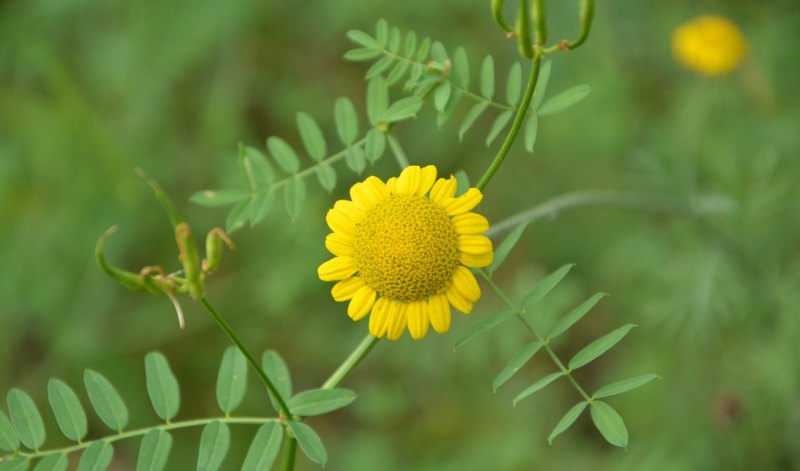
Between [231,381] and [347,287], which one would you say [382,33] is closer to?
[347,287]

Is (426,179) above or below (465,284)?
above

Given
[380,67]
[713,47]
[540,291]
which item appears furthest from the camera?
[713,47]

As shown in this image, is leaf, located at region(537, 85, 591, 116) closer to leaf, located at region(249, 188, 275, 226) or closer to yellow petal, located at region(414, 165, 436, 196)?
yellow petal, located at region(414, 165, 436, 196)

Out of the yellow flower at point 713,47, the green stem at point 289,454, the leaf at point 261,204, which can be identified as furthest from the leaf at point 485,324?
the yellow flower at point 713,47

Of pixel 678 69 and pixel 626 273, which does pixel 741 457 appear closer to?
pixel 626 273

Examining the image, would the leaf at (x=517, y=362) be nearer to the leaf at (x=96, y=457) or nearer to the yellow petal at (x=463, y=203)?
the yellow petal at (x=463, y=203)

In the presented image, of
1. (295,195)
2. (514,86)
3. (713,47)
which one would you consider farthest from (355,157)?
(713,47)

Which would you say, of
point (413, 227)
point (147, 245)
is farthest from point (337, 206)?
point (147, 245)
